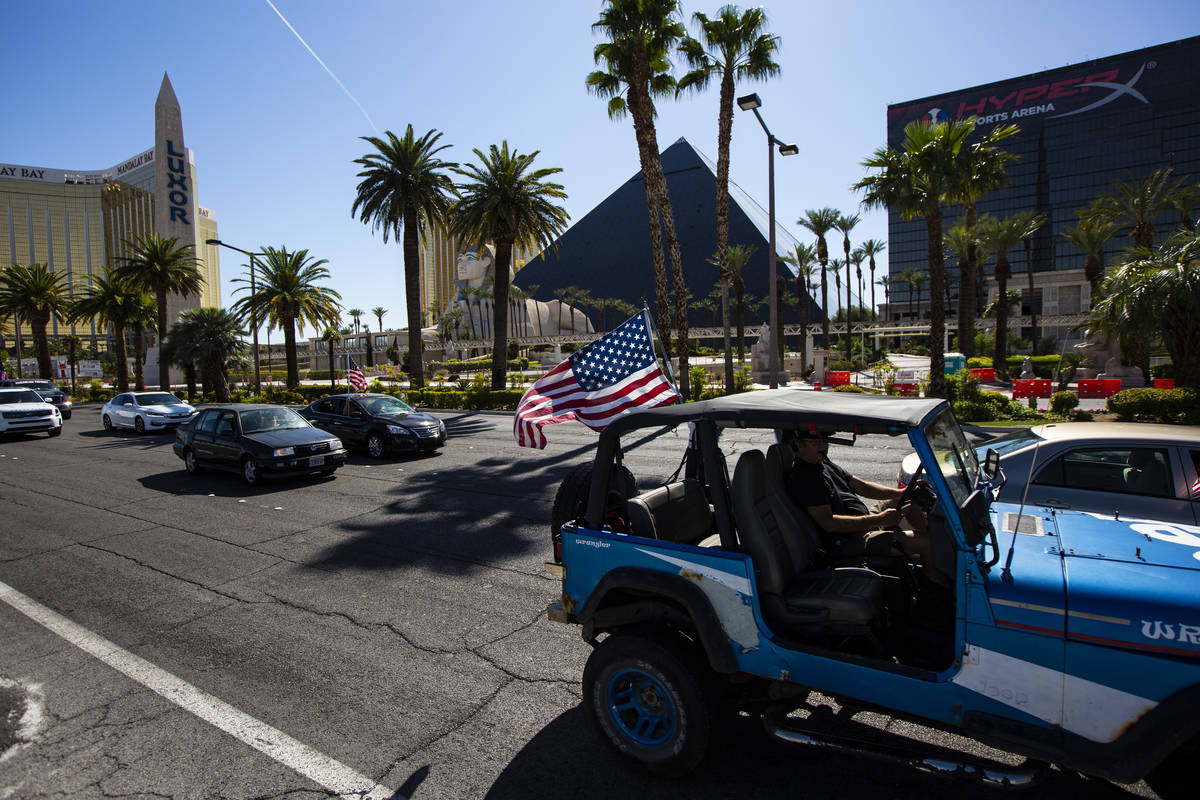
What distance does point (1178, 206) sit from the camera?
33781mm

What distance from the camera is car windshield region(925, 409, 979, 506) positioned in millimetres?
3104

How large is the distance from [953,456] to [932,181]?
73.0ft

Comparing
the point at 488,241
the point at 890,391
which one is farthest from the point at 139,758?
the point at 488,241

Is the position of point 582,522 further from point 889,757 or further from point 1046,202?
point 1046,202

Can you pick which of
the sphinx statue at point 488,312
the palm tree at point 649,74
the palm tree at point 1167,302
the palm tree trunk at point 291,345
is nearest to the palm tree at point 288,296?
the palm tree trunk at point 291,345

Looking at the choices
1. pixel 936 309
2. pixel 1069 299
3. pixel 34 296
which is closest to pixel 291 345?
pixel 34 296

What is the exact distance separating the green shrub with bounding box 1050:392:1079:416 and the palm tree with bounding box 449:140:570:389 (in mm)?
20167

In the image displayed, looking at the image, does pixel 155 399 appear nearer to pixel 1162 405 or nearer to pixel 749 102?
pixel 749 102

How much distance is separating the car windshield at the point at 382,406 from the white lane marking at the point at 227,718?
9.26 meters

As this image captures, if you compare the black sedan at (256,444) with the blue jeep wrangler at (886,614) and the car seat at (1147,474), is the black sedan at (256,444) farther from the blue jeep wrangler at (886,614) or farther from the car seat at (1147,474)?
the car seat at (1147,474)

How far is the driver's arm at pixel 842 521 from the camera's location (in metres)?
3.66

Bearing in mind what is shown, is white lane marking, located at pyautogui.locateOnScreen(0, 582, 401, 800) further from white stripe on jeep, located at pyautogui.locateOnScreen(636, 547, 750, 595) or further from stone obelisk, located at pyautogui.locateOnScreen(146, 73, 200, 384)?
stone obelisk, located at pyautogui.locateOnScreen(146, 73, 200, 384)

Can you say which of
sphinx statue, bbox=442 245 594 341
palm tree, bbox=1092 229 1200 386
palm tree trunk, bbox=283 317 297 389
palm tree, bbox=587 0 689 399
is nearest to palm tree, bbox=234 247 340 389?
palm tree trunk, bbox=283 317 297 389

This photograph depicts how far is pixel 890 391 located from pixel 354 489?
1899 cm
